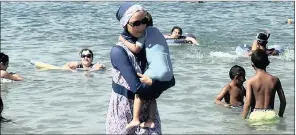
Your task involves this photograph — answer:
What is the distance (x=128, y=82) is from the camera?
4234 mm

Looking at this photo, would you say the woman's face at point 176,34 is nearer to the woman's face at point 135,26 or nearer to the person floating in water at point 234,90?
the person floating in water at point 234,90

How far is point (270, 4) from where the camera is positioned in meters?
45.8

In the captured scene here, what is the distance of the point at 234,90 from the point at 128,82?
4.98 metres

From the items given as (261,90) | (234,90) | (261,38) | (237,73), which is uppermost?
(261,38)

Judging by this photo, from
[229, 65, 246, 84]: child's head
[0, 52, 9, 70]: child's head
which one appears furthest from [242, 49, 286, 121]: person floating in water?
[0, 52, 9, 70]: child's head

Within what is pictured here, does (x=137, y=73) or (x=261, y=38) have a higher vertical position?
(x=261, y=38)

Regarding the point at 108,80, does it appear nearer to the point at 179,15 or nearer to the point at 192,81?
the point at 192,81

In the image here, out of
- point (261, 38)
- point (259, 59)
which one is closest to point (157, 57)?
point (259, 59)

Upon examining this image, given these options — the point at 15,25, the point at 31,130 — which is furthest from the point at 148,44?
the point at 15,25

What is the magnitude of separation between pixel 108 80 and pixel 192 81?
1855mm

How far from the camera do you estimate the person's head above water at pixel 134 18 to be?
4242 millimetres

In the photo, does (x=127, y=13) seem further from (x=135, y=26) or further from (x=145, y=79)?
(x=145, y=79)

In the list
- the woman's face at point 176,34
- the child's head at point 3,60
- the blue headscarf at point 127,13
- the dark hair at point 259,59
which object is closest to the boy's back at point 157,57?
the blue headscarf at point 127,13

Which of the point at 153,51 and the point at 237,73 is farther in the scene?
the point at 237,73
